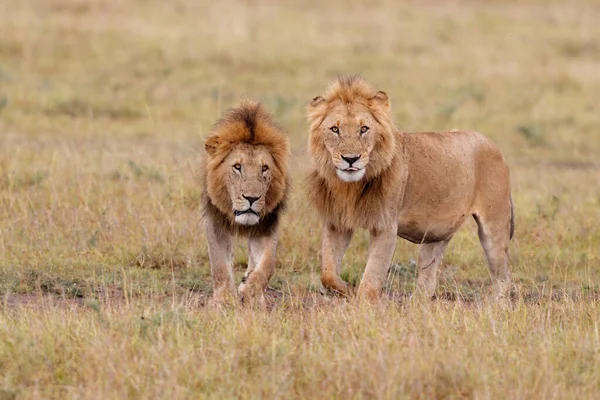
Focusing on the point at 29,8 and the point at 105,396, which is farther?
the point at 29,8

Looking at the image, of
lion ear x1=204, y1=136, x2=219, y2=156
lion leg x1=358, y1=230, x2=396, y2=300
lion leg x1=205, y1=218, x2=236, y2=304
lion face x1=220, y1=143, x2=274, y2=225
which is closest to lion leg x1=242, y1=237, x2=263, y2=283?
lion leg x1=205, y1=218, x2=236, y2=304

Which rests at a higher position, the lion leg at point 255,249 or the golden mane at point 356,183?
the golden mane at point 356,183

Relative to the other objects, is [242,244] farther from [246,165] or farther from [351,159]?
[351,159]

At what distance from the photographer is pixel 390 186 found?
245 inches

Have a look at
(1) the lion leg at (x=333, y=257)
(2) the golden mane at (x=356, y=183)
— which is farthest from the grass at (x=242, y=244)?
(2) the golden mane at (x=356, y=183)

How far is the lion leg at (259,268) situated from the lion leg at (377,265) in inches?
21.3

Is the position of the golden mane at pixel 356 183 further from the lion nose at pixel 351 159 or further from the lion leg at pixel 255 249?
the lion leg at pixel 255 249

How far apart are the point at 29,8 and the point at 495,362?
17.8m

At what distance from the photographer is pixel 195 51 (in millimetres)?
18500

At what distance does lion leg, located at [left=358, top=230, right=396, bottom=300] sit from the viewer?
6023 millimetres

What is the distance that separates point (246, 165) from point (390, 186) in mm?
800

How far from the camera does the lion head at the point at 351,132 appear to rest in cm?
586

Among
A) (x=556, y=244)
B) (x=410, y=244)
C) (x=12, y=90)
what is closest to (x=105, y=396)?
(x=410, y=244)

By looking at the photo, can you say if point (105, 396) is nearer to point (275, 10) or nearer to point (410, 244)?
point (410, 244)
